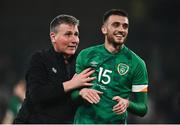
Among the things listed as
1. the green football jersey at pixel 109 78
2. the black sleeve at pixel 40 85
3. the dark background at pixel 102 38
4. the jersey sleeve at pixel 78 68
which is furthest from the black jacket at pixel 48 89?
the dark background at pixel 102 38

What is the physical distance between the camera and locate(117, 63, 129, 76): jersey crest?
182 inches

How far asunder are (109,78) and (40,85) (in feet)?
2.11

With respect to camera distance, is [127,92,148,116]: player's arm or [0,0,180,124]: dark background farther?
[0,0,180,124]: dark background

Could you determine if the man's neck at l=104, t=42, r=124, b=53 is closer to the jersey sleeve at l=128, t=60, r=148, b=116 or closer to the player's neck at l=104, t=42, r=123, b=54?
the player's neck at l=104, t=42, r=123, b=54

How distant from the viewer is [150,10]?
14.3 meters

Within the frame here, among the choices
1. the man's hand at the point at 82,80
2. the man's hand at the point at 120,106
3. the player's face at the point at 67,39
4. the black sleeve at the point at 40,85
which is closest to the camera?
the man's hand at the point at 120,106

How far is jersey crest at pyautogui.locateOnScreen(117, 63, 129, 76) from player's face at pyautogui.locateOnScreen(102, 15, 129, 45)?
174 millimetres

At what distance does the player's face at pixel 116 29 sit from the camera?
4613 mm

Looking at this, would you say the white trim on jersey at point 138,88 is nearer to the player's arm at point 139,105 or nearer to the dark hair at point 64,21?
the player's arm at point 139,105

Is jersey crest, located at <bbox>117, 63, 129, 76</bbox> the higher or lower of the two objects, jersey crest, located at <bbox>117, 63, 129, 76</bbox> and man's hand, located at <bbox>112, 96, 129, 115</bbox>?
the higher

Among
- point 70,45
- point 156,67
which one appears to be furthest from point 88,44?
point 70,45

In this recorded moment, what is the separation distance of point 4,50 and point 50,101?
8792mm

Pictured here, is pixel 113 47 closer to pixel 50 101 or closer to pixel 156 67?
pixel 50 101

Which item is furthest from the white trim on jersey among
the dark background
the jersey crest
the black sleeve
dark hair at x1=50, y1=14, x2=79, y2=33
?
the dark background
